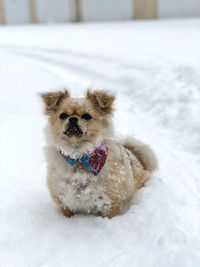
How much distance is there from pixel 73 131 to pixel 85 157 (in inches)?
11.5

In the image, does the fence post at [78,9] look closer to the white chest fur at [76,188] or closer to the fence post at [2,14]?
the fence post at [2,14]

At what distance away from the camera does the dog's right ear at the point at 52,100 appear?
307cm

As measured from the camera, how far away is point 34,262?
240 cm

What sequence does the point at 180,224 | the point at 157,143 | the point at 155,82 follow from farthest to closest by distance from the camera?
the point at 155,82
the point at 157,143
the point at 180,224

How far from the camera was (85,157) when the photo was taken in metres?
2.91

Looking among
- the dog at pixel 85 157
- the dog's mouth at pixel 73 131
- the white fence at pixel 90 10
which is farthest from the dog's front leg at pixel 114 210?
the white fence at pixel 90 10

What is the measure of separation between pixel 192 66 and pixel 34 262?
642cm

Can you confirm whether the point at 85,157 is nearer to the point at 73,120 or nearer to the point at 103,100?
the point at 73,120

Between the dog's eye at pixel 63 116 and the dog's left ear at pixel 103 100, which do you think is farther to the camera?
the dog's left ear at pixel 103 100

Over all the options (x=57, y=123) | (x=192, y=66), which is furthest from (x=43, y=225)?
(x=192, y=66)

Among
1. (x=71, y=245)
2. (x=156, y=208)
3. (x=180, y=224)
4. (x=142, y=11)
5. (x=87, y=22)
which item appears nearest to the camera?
(x=71, y=245)

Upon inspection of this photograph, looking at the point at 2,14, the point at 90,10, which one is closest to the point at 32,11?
the point at 2,14

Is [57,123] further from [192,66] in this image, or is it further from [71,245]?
[192,66]

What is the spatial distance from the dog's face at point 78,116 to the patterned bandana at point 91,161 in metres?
0.13
